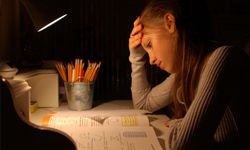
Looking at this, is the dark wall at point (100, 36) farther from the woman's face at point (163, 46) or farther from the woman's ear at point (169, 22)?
the woman's ear at point (169, 22)

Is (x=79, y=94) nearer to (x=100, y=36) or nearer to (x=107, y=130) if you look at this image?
(x=107, y=130)

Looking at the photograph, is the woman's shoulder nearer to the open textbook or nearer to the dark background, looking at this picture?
the open textbook

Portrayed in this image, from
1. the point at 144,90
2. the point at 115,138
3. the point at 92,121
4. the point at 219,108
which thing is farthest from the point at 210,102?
the point at 144,90

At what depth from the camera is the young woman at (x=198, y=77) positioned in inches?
39.5

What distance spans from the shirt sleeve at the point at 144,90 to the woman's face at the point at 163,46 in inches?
14.7

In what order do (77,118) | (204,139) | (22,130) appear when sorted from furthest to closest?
(77,118)
(204,139)
(22,130)

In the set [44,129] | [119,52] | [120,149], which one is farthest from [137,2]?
[44,129]

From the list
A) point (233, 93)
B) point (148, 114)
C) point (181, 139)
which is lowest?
point (148, 114)

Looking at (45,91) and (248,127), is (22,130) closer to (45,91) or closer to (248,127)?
(248,127)

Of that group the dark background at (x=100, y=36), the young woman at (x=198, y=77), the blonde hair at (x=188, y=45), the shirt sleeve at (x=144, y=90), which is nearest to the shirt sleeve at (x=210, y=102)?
the young woman at (x=198, y=77)

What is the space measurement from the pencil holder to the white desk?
0.03 meters

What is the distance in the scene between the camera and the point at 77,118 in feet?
4.84

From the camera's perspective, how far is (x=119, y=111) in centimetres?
161

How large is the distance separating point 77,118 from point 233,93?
2.30 ft
